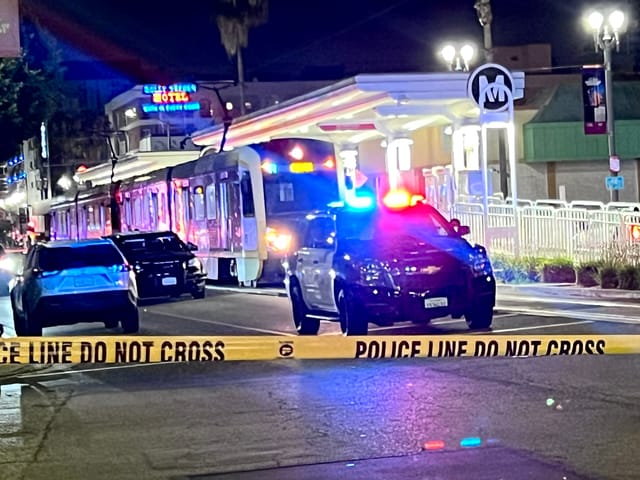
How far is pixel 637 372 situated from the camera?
1080cm

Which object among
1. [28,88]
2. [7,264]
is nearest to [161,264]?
[28,88]

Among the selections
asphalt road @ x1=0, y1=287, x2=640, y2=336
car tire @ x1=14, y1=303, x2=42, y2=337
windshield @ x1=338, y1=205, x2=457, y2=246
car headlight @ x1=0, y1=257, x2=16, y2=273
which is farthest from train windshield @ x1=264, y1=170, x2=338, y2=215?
car headlight @ x1=0, y1=257, x2=16, y2=273

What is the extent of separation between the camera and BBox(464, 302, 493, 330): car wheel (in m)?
14.2

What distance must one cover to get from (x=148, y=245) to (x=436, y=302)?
11.3 m

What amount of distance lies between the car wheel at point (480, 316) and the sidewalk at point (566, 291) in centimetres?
513

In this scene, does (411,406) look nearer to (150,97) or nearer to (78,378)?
(78,378)

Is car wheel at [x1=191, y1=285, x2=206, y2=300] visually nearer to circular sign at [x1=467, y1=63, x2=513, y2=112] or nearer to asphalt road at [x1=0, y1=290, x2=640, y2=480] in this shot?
circular sign at [x1=467, y1=63, x2=513, y2=112]

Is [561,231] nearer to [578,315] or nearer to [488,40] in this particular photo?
[578,315]

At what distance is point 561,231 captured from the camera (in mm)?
24266

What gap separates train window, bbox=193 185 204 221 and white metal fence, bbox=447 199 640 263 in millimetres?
7142

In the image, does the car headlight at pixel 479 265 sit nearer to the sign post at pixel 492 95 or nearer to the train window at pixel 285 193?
the sign post at pixel 492 95

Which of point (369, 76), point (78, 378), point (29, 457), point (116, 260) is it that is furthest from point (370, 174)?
point (29, 457)

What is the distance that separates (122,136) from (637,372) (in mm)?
74040

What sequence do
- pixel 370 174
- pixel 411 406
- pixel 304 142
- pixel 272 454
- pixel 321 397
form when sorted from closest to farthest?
pixel 272 454
pixel 411 406
pixel 321 397
pixel 304 142
pixel 370 174
